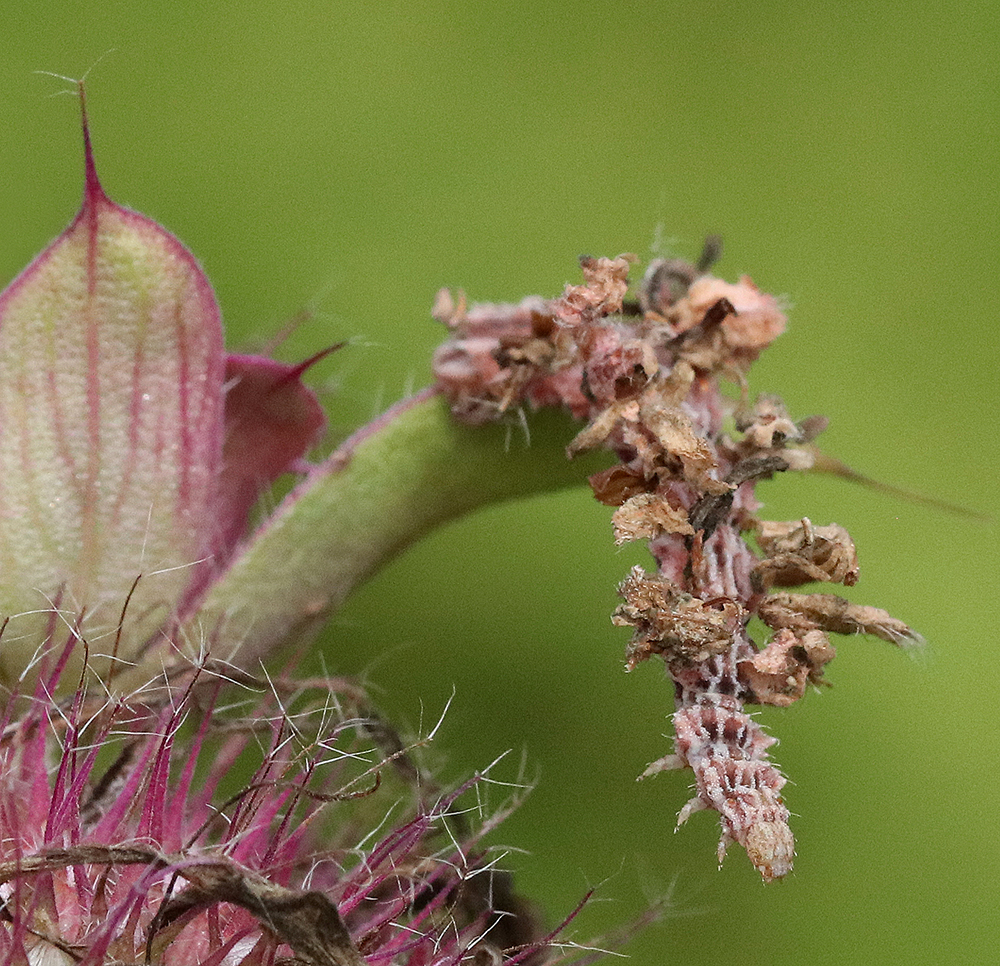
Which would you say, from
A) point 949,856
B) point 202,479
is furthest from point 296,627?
point 949,856

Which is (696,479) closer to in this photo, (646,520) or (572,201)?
(646,520)

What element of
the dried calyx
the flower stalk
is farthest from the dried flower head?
the dried calyx

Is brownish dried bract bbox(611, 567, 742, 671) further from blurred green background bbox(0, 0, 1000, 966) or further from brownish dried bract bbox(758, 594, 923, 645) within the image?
blurred green background bbox(0, 0, 1000, 966)

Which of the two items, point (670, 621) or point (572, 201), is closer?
point (670, 621)

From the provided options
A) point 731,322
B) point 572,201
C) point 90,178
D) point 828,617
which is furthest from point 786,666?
point 572,201

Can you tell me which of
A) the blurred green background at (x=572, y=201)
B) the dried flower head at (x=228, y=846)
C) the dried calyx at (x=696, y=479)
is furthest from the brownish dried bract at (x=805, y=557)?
the blurred green background at (x=572, y=201)

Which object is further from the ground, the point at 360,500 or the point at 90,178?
the point at 90,178

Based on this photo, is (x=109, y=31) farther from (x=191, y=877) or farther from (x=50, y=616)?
(x=191, y=877)
